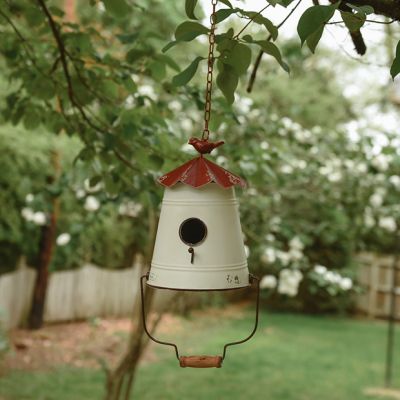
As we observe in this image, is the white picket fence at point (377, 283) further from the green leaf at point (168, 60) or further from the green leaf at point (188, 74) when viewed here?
the green leaf at point (188, 74)

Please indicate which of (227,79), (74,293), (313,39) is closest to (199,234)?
(227,79)

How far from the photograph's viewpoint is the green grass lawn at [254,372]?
6.31 m

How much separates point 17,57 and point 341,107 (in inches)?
434

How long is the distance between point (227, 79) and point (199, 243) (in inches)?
16.9

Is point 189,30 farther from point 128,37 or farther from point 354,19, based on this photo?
point 128,37

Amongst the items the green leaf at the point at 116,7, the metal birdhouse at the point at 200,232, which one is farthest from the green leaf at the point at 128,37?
the metal birdhouse at the point at 200,232

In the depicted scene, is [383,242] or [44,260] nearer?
[44,260]

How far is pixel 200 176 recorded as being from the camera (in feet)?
5.14

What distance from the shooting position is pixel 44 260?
8.55 metres

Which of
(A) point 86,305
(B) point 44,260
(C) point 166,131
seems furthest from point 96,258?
(C) point 166,131

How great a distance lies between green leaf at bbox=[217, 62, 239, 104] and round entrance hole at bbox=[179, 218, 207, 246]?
36cm

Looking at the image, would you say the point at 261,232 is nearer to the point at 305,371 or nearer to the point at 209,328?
the point at 305,371

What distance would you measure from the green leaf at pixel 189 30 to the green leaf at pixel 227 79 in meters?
0.17

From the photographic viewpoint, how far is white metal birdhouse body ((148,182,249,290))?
5.16 ft
